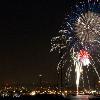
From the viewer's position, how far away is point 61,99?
106 m

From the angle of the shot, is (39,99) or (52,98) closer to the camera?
(52,98)

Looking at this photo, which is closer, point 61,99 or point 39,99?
point 61,99

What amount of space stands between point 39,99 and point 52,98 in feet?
44.2

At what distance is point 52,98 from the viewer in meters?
109

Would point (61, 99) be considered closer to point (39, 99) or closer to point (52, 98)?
point (52, 98)

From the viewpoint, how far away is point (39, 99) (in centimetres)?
12188

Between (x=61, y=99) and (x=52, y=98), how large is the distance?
3.96 meters

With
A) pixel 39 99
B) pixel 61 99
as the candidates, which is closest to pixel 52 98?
pixel 61 99

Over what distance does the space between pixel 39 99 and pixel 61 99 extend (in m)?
17.2
